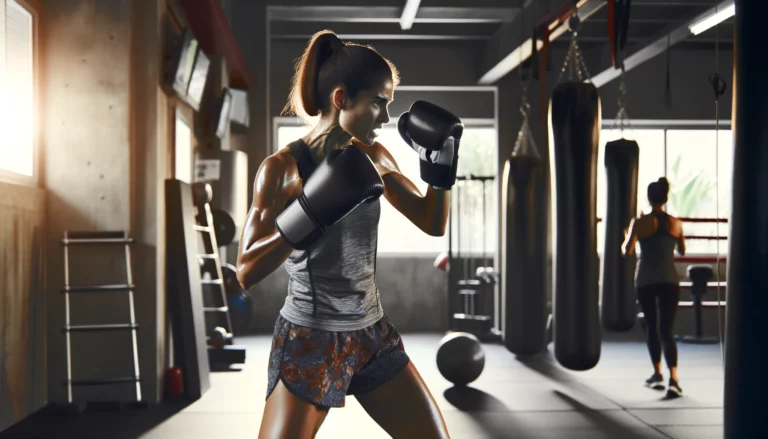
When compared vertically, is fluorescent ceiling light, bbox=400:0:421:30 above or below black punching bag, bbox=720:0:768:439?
above

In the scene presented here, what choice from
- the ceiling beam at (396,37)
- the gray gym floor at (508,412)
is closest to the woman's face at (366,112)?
the gray gym floor at (508,412)

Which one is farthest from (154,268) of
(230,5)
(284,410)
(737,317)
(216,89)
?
(230,5)

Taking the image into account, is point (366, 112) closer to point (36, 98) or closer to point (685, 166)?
point (36, 98)

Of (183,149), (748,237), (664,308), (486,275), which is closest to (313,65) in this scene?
(748,237)

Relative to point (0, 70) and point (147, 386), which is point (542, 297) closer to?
point (147, 386)

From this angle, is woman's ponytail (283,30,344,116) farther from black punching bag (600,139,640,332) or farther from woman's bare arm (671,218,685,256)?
woman's bare arm (671,218,685,256)

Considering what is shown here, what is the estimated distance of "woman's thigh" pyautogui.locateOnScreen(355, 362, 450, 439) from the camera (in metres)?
1.70

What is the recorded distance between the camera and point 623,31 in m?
3.55

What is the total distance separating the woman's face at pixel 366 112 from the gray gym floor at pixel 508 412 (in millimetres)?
2378

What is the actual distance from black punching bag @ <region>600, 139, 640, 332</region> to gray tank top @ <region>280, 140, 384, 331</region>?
9.76 feet

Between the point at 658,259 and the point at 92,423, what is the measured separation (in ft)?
11.1

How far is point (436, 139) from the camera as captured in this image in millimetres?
1814

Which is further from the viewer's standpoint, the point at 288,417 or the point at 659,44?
the point at 659,44

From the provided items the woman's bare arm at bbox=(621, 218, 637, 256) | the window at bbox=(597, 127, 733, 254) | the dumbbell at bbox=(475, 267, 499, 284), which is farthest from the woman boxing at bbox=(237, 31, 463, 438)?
the window at bbox=(597, 127, 733, 254)
